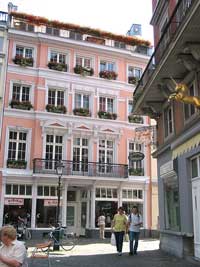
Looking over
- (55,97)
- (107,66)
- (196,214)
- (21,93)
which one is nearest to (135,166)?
(55,97)

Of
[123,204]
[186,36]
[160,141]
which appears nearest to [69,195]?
[123,204]

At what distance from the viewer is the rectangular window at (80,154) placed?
2677 cm

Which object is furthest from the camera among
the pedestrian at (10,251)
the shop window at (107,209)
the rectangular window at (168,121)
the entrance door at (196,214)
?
the shop window at (107,209)

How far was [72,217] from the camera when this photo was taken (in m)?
27.3

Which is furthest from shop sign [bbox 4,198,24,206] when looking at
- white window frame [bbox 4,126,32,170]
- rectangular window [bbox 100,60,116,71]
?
rectangular window [bbox 100,60,116,71]

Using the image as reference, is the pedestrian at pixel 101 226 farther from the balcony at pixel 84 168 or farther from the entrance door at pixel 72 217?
the balcony at pixel 84 168

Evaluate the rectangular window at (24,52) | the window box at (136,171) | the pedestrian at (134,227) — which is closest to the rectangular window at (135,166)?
the window box at (136,171)

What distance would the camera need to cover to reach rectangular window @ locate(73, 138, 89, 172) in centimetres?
2677

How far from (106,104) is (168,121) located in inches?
544

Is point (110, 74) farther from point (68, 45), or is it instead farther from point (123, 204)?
point (123, 204)

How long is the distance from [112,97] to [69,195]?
7.87 meters

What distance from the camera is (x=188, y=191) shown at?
41.2ft

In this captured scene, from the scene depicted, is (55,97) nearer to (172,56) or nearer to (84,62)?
(84,62)

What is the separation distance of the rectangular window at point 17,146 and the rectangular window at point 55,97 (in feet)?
10.0
